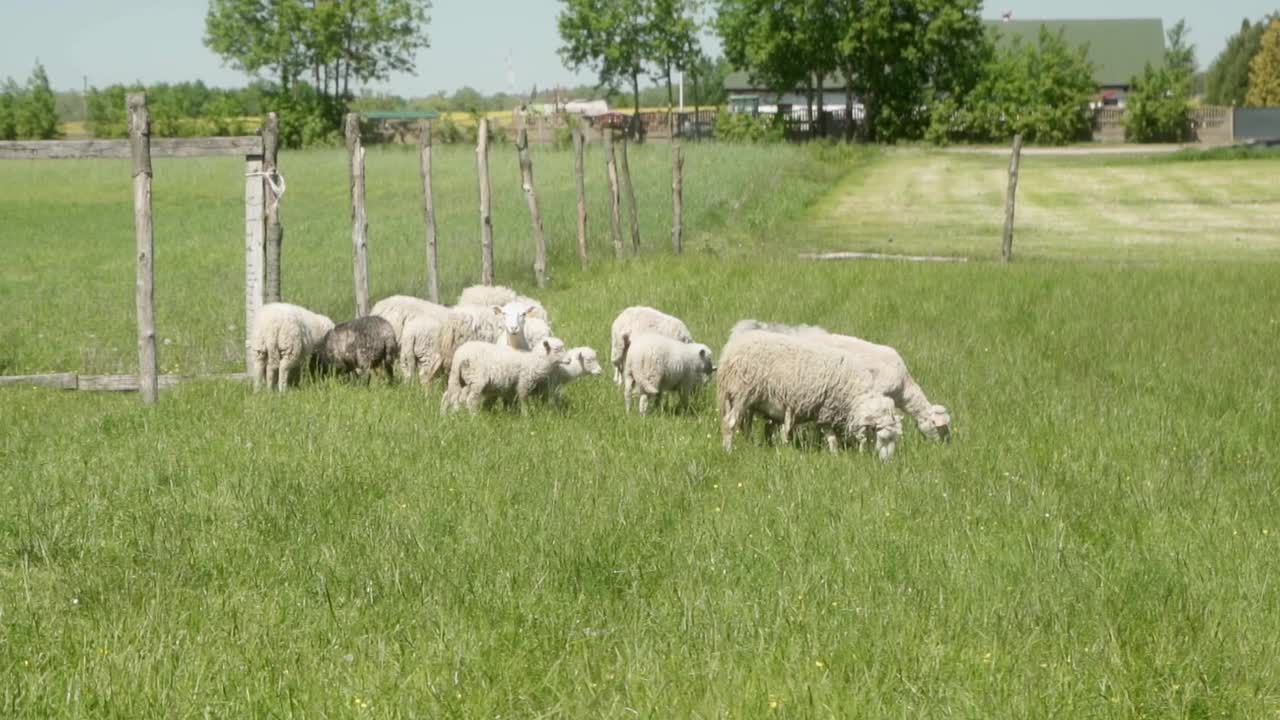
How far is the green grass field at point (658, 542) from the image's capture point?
545 cm

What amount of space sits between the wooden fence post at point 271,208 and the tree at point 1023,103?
5614 centimetres

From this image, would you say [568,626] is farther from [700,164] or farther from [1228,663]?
[700,164]

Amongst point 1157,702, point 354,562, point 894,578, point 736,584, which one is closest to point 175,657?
point 354,562

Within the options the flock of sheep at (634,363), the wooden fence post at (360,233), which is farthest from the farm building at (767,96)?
the flock of sheep at (634,363)

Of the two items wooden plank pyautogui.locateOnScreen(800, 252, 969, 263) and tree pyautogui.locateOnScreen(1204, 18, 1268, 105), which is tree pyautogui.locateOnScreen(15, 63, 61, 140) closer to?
wooden plank pyautogui.locateOnScreen(800, 252, 969, 263)

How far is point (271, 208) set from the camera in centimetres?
1327

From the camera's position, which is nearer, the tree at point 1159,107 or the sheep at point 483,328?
the sheep at point 483,328

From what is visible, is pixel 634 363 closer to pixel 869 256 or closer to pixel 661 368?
pixel 661 368

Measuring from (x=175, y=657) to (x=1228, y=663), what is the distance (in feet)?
13.6

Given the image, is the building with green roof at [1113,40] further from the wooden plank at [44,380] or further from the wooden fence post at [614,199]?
the wooden plank at [44,380]

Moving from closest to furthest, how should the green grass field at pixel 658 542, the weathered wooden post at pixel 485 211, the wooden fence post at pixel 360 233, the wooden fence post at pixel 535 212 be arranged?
the green grass field at pixel 658 542 < the wooden fence post at pixel 360 233 < the weathered wooden post at pixel 485 211 < the wooden fence post at pixel 535 212

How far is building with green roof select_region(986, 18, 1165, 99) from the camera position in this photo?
9081 cm

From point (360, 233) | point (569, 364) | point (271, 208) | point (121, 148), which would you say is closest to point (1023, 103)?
point (360, 233)

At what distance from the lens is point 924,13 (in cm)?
6681
